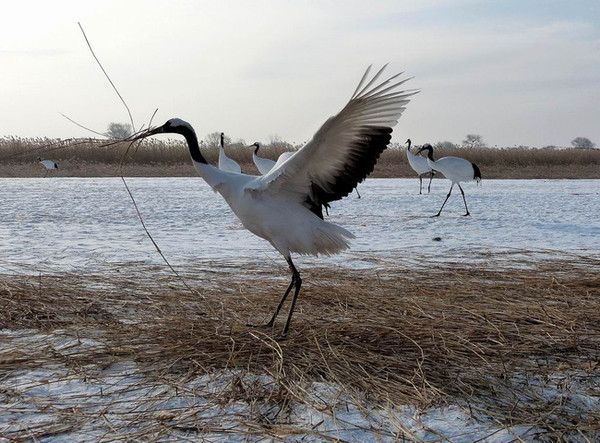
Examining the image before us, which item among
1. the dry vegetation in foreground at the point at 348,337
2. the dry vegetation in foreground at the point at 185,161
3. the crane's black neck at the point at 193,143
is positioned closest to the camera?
the dry vegetation in foreground at the point at 348,337

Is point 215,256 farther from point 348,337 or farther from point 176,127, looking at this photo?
point 348,337

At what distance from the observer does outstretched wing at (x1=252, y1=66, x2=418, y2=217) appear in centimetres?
337

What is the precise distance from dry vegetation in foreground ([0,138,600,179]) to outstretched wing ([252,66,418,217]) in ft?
64.2

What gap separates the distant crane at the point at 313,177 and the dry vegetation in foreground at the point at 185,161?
63.7ft

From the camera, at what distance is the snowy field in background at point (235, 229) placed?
251 inches

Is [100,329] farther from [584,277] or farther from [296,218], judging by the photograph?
[584,277]

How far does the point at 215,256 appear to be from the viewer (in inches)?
254

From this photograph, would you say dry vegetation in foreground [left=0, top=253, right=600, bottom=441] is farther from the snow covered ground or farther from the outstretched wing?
the outstretched wing

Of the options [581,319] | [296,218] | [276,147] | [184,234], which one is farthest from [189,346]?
[276,147]

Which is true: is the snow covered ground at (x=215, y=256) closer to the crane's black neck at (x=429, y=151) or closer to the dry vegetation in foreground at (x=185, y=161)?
the crane's black neck at (x=429, y=151)

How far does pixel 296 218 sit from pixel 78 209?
7.79 metres

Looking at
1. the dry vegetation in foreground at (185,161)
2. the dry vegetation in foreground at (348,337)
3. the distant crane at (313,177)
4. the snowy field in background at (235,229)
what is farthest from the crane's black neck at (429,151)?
the distant crane at (313,177)

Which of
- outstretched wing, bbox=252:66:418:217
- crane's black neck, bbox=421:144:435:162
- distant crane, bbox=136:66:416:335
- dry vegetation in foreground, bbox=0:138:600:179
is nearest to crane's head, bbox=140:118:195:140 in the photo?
distant crane, bbox=136:66:416:335

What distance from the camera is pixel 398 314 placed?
Answer: 151 inches
